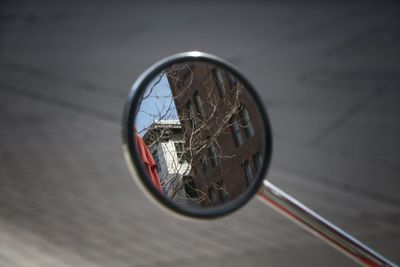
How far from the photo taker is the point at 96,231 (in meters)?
1.88

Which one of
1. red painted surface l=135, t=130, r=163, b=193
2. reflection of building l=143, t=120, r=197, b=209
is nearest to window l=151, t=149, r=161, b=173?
reflection of building l=143, t=120, r=197, b=209

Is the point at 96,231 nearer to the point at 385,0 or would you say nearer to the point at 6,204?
the point at 6,204

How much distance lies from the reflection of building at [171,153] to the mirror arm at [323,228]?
53 centimetres

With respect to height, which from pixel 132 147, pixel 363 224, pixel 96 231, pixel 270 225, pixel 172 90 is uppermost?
pixel 172 90

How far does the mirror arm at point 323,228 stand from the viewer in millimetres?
291

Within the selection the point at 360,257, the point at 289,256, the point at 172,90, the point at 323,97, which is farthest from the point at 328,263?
the point at 360,257

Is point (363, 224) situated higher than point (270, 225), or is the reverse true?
point (270, 225)

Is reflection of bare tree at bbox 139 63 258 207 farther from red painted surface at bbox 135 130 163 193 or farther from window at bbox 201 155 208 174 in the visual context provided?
red painted surface at bbox 135 130 163 193

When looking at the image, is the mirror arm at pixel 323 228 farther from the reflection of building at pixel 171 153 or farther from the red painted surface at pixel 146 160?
the reflection of building at pixel 171 153

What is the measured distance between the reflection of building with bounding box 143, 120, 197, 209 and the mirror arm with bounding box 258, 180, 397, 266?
0.53m

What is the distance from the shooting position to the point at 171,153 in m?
1.00

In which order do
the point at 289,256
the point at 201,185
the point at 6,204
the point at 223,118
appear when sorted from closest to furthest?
the point at 201,185, the point at 223,118, the point at 6,204, the point at 289,256

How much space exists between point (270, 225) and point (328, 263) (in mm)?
387

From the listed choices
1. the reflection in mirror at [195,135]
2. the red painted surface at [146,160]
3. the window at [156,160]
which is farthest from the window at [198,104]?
the red painted surface at [146,160]
